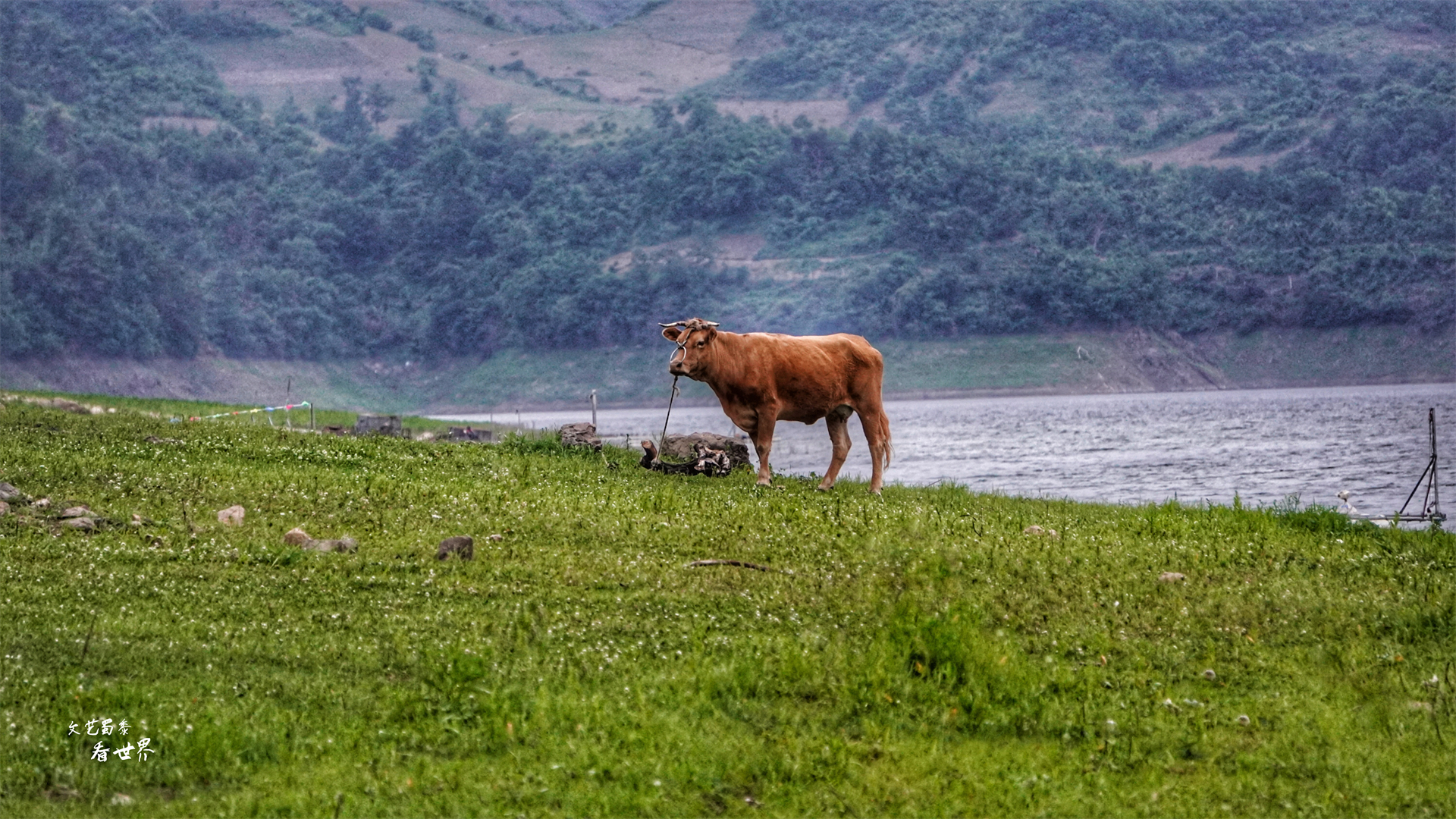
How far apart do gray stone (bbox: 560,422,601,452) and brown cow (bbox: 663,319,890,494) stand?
3.43 metres

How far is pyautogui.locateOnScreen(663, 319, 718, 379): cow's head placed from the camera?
2139 cm

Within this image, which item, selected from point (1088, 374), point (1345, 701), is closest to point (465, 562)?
point (1345, 701)

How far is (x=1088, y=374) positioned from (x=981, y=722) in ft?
503

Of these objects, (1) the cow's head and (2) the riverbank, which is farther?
(2) the riverbank

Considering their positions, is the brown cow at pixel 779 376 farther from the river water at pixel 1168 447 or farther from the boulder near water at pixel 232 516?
the river water at pixel 1168 447

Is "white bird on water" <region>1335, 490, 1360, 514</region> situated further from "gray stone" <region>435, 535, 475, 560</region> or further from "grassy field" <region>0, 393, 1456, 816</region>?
"gray stone" <region>435, 535, 475, 560</region>

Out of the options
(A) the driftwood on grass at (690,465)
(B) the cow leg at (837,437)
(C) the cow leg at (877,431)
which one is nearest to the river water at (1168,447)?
(B) the cow leg at (837,437)

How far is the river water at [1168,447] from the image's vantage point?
48.1 m

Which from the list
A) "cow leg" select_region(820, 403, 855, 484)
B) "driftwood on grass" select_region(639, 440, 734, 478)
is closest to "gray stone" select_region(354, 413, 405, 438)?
"driftwood on grass" select_region(639, 440, 734, 478)

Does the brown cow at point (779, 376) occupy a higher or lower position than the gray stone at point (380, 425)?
higher

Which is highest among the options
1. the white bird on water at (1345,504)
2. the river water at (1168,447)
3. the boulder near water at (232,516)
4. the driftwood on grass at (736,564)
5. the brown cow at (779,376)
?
the brown cow at (779,376)

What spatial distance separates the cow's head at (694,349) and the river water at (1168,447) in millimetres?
10284

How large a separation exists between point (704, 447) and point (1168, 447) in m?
53.9

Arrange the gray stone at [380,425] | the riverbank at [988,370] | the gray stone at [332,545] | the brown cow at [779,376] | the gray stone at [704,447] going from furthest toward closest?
1. the riverbank at [988,370]
2. the gray stone at [380,425]
3. the gray stone at [704,447]
4. the brown cow at [779,376]
5. the gray stone at [332,545]
